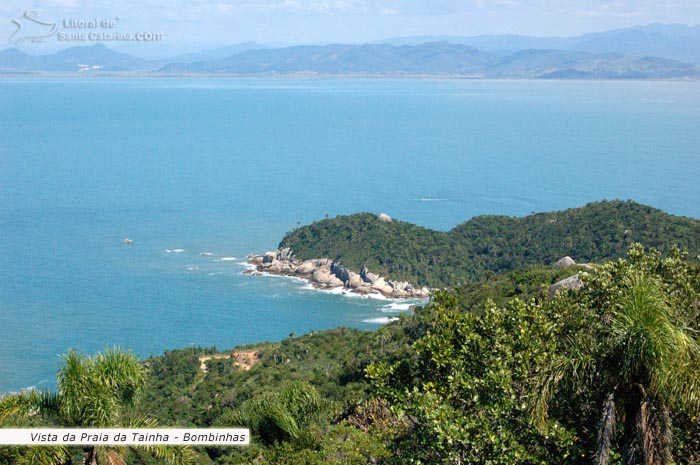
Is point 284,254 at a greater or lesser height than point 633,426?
lesser

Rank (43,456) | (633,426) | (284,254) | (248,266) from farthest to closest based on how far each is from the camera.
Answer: (284,254)
(248,266)
(43,456)
(633,426)

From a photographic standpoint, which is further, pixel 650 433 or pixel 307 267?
pixel 307 267

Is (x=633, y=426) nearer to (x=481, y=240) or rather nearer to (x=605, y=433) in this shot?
(x=605, y=433)

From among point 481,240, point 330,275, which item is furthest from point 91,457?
point 481,240

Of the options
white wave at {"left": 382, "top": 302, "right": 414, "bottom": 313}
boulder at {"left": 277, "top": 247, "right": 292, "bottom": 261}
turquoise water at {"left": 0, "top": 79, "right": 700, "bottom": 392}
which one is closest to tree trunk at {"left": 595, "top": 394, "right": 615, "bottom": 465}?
turquoise water at {"left": 0, "top": 79, "right": 700, "bottom": 392}

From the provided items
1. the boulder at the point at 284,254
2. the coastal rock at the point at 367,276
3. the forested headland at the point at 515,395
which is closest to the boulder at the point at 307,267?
the boulder at the point at 284,254

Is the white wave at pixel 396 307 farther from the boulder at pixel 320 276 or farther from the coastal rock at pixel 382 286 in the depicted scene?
the boulder at pixel 320 276
